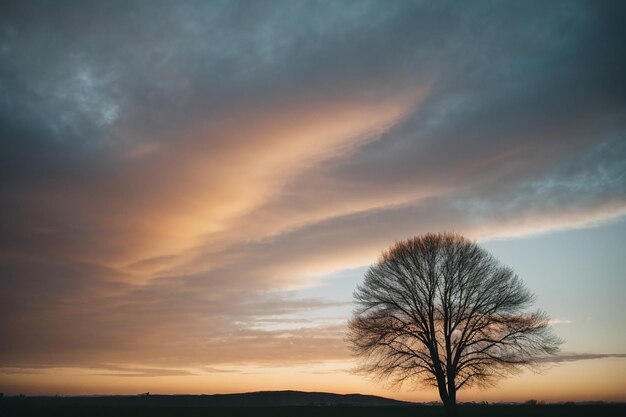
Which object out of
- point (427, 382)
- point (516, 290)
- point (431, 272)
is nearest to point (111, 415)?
point (427, 382)

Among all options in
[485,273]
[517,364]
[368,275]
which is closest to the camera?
[517,364]

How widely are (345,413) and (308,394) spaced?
38172 millimetres

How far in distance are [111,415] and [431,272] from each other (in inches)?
939

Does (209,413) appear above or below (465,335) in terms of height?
below

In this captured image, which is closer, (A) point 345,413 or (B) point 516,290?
(B) point 516,290

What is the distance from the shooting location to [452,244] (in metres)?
30.7

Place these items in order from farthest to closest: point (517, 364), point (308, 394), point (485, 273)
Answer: point (308, 394) < point (485, 273) < point (517, 364)

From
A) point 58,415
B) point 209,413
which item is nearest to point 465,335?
point 209,413

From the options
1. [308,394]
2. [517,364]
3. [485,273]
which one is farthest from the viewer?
[308,394]

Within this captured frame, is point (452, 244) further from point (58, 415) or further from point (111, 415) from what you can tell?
point (58, 415)

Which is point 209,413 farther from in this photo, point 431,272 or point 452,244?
point 452,244

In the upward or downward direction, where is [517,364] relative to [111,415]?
upward

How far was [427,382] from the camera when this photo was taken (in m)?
29.0

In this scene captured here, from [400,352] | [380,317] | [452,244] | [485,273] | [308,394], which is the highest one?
[452,244]
